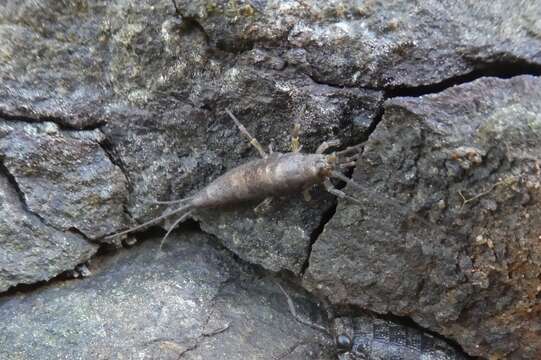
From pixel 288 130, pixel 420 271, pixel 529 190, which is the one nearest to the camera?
pixel 529 190

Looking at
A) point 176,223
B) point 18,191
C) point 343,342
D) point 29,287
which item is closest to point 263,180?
point 176,223

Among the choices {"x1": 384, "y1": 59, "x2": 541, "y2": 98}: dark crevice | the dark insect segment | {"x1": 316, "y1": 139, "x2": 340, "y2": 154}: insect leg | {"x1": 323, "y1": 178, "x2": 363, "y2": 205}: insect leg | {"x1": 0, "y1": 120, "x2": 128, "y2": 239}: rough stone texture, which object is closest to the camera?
{"x1": 384, "y1": 59, "x2": 541, "y2": 98}: dark crevice

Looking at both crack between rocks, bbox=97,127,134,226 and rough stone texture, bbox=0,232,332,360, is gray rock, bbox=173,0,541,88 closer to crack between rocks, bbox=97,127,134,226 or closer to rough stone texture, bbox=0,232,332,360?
crack between rocks, bbox=97,127,134,226

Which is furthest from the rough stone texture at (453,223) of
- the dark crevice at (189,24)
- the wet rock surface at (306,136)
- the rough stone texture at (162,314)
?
the dark crevice at (189,24)

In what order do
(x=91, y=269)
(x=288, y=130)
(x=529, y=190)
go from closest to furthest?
(x=529, y=190)
(x=288, y=130)
(x=91, y=269)

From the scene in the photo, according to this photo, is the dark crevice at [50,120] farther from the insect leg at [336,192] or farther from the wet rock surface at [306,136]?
the insect leg at [336,192]

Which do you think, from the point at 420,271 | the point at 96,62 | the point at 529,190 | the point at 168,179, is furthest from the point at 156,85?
Result: the point at 529,190

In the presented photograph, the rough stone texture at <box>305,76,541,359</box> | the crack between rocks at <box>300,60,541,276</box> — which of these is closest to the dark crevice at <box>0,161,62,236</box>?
the rough stone texture at <box>305,76,541,359</box>

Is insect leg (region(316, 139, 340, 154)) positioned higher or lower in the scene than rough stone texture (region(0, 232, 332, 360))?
higher

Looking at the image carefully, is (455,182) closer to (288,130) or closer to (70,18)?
(288,130)
